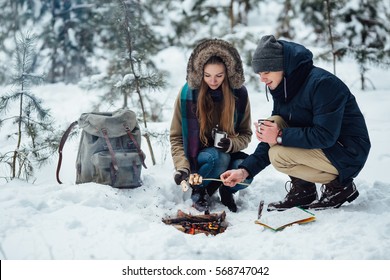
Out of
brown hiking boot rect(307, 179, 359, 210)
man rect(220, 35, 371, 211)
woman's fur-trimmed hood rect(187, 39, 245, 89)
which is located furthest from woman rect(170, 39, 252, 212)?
brown hiking boot rect(307, 179, 359, 210)

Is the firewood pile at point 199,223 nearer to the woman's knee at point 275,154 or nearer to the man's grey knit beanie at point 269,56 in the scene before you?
the woman's knee at point 275,154

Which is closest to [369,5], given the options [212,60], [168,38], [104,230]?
[168,38]

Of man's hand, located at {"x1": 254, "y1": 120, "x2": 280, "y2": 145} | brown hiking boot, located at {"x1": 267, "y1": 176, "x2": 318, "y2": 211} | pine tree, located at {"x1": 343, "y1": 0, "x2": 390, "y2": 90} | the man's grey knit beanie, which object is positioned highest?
pine tree, located at {"x1": 343, "y1": 0, "x2": 390, "y2": 90}

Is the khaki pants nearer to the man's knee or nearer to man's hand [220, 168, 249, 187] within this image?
the man's knee

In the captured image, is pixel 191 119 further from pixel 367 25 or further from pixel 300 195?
pixel 367 25

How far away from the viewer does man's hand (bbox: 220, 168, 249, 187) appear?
124 inches

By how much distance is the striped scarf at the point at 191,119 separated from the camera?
3508mm

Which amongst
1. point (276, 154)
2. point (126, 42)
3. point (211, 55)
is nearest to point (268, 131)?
point (276, 154)

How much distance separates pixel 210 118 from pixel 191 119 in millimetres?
179

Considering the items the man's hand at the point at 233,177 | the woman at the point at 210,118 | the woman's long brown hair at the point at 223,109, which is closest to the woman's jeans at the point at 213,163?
the woman at the point at 210,118

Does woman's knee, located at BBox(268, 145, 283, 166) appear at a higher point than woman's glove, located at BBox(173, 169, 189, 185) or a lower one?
higher

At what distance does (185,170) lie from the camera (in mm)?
3416

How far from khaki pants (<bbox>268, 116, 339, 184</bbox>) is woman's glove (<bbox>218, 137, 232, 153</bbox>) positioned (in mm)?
418
